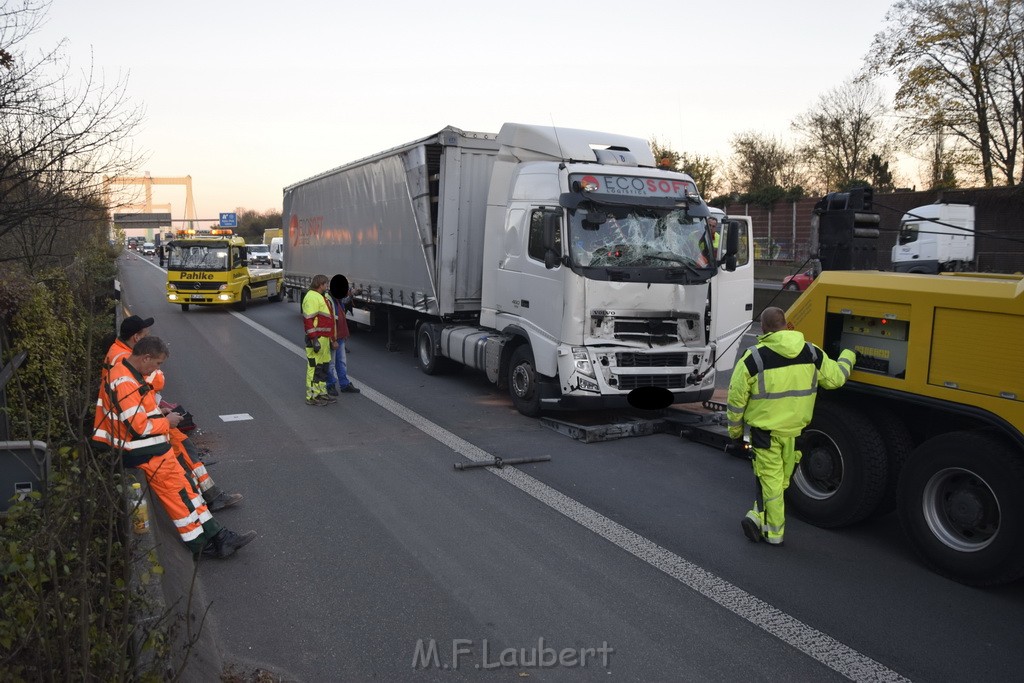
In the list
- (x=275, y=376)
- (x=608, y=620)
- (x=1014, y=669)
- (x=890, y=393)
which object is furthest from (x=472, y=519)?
(x=275, y=376)

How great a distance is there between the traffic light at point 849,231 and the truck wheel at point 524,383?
370 cm

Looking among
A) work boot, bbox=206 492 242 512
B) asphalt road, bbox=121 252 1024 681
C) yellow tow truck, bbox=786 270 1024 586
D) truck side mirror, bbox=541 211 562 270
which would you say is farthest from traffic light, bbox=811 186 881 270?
work boot, bbox=206 492 242 512

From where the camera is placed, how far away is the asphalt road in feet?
13.6

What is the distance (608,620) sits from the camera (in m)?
4.54

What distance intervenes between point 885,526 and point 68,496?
18.4ft

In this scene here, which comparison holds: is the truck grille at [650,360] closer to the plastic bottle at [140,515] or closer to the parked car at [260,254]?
the plastic bottle at [140,515]

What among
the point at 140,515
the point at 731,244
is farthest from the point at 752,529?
the point at 140,515

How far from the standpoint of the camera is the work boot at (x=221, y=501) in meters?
6.30

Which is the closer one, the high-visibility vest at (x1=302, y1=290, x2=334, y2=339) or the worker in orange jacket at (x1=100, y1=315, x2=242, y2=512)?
the worker in orange jacket at (x1=100, y1=315, x2=242, y2=512)

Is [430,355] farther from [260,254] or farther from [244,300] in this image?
[260,254]

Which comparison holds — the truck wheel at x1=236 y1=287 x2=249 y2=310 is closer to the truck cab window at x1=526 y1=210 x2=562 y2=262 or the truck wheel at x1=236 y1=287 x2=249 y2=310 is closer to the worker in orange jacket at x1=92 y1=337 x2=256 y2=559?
the truck cab window at x1=526 y1=210 x2=562 y2=262

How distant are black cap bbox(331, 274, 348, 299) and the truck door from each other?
8529mm

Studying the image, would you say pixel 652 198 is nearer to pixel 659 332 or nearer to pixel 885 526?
pixel 659 332

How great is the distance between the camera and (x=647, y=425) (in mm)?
8867
